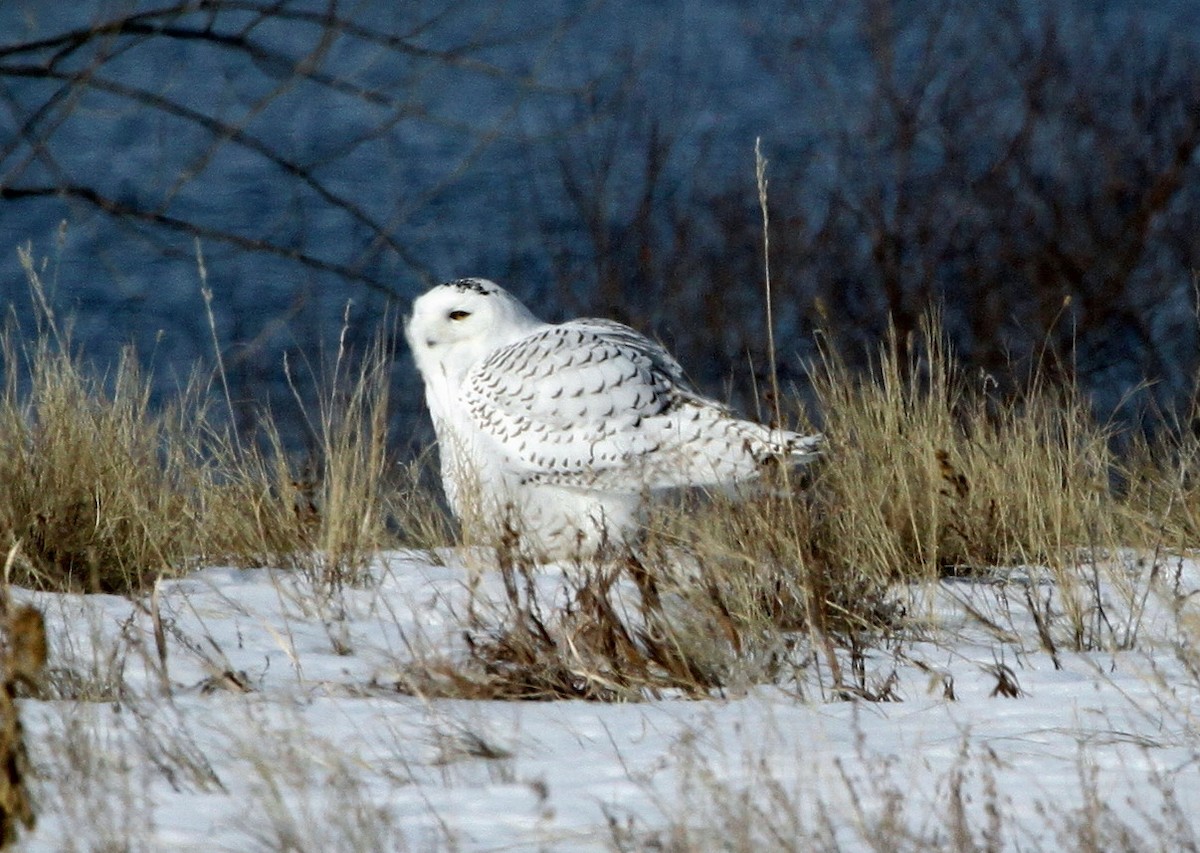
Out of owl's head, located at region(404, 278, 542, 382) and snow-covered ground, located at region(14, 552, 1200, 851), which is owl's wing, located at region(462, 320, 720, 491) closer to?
owl's head, located at region(404, 278, 542, 382)

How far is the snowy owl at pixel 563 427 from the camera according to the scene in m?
5.13

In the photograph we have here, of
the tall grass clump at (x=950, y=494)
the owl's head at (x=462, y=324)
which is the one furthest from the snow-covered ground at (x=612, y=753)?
the owl's head at (x=462, y=324)

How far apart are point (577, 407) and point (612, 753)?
2.44 metres

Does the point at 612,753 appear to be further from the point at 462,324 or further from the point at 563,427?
the point at 462,324

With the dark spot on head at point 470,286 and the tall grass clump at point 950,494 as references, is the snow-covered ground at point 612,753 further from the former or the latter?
the dark spot on head at point 470,286

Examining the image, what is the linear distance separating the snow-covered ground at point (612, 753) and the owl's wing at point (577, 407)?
3.78ft

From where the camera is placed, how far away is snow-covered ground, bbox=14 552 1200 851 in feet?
7.61

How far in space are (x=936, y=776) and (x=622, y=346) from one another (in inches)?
113

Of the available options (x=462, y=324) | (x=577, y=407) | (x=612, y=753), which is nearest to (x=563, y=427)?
(x=577, y=407)

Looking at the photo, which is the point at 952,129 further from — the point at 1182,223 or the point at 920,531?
the point at 920,531

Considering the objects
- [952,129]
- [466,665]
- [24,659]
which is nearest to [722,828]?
[24,659]

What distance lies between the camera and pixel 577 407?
17.3 feet

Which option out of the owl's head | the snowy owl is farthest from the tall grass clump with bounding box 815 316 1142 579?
the owl's head

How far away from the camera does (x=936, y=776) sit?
107 inches
